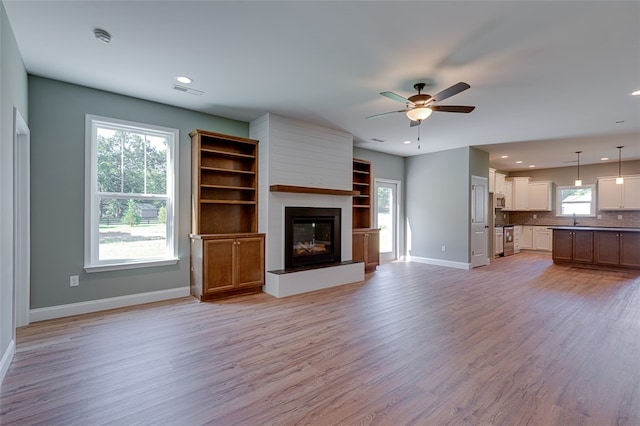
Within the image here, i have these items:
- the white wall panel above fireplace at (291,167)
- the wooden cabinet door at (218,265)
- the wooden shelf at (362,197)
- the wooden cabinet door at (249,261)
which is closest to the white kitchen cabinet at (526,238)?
the wooden shelf at (362,197)

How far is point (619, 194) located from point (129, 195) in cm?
1157

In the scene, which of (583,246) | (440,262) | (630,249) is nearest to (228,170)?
(440,262)

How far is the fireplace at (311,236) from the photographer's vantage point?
5.11 m

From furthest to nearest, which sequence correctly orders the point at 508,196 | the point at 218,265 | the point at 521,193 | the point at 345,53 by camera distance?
the point at 508,196, the point at 521,193, the point at 218,265, the point at 345,53

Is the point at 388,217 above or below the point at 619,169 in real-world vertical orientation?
below

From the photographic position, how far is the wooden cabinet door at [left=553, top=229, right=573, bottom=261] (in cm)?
735

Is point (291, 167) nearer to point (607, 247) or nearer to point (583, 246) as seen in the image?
point (583, 246)

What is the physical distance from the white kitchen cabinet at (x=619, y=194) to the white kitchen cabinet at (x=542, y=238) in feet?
4.84

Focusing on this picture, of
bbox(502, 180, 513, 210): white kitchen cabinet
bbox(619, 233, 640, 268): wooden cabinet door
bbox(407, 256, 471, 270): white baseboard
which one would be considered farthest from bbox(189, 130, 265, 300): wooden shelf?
bbox(502, 180, 513, 210): white kitchen cabinet

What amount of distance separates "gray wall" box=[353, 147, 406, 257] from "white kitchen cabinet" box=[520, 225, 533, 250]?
4.89m

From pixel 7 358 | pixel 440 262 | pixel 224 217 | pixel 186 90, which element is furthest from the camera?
pixel 440 262

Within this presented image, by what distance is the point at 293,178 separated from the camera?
513 cm

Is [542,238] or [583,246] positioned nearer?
[583,246]

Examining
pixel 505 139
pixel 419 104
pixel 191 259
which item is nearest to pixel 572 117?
pixel 505 139
